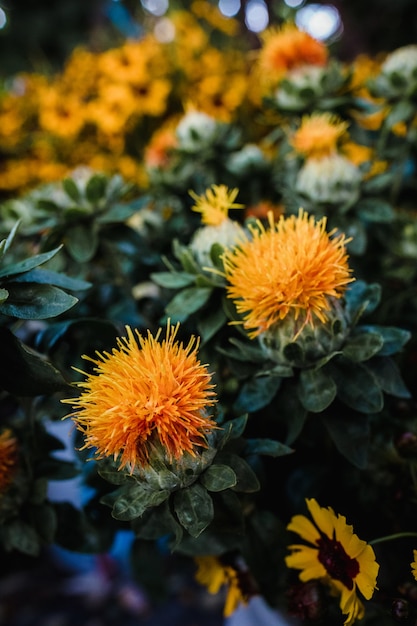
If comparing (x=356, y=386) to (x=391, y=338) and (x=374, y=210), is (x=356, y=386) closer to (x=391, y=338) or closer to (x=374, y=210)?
(x=391, y=338)

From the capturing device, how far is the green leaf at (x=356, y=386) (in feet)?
1.37

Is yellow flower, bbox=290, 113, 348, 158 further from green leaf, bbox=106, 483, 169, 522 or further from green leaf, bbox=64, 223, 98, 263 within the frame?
green leaf, bbox=106, 483, 169, 522

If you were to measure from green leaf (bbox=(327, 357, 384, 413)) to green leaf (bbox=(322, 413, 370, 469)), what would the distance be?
0.01 meters

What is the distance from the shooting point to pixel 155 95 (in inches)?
40.7

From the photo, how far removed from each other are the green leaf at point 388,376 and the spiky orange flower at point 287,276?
0.07m

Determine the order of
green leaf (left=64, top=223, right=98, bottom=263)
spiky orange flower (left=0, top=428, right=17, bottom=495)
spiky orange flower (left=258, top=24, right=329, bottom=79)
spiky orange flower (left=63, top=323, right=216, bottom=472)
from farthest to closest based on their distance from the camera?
spiky orange flower (left=258, top=24, right=329, bottom=79) < green leaf (left=64, top=223, right=98, bottom=263) < spiky orange flower (left=0, top=428, right=17, bottom=495) < spiky orange flower (left=63, top=323, right=216, bottom=472)

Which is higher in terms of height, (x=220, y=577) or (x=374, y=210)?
(x=374, y=210)

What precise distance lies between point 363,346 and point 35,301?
240mm

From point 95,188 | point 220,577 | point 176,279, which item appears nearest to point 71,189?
point 95,188

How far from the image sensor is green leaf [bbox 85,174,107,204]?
0.58 meters

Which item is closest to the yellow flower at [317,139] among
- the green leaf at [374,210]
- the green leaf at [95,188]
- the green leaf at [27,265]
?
the green leaf at [374,210]

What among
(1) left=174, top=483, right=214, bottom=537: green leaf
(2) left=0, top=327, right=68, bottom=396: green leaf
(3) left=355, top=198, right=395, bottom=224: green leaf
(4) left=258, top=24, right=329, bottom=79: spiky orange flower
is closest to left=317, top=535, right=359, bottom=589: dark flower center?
(1) left=174, top=483, right=214, bottom=537: green leaf

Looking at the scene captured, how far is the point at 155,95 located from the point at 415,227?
58cm

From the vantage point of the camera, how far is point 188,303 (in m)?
0.47
